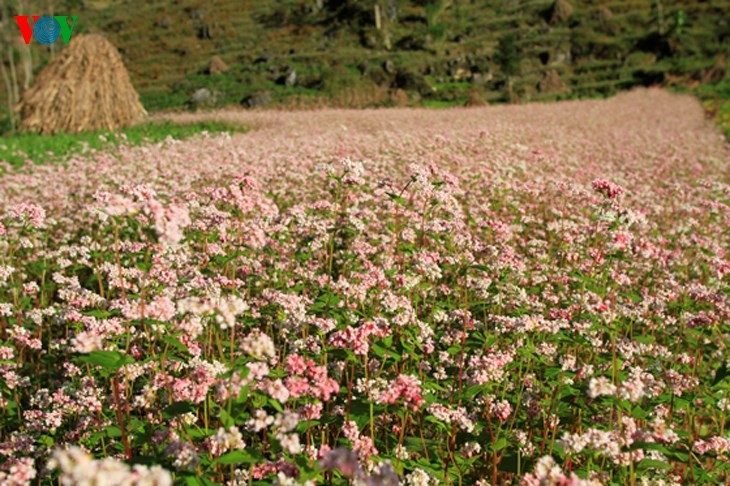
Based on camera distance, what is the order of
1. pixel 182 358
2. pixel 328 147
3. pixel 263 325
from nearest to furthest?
1. pixel 182 358
2. pixel 263 325
3. pixel 328 147

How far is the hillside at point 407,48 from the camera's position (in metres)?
50.2

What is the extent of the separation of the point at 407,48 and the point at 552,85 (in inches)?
1161

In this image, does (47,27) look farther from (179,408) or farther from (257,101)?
(179,408)

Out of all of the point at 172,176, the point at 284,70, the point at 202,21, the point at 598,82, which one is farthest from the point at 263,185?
the point at 202,21

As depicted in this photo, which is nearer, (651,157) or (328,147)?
(328,147)

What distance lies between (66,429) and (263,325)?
2.03 metres

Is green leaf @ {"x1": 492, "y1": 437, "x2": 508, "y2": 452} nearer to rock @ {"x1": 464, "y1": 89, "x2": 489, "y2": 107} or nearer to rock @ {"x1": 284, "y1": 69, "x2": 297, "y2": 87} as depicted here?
rock @ {"x1": 464, "y1": 89, "x2": 489, "y2": 107}

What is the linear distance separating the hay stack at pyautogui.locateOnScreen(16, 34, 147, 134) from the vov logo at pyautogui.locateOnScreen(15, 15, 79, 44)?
5.23 feet

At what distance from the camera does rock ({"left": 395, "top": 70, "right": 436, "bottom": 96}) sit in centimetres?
4931

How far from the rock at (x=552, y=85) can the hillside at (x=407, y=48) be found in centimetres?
14

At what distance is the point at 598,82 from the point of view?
57594 mm

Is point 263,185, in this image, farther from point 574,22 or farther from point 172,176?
point 574,22

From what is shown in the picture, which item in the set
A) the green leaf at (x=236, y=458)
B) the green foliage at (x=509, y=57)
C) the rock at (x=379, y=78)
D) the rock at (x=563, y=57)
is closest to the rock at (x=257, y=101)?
the rock at (x=379, y=78)

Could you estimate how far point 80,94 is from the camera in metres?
24.6
